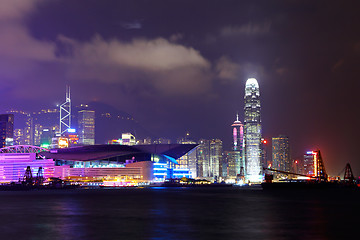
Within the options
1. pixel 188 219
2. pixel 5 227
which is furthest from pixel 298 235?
pixel 5 227

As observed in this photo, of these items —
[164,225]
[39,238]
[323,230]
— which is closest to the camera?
[39,238]

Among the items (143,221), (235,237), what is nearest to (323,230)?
(235,237)

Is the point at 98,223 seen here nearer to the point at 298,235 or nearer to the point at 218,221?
the point at 218,221

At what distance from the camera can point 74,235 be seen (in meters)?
44.9

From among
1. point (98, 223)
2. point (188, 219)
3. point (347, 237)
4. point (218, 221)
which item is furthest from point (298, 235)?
point (98, 223)

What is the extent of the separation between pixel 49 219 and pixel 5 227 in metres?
10.6

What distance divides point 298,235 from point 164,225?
15.9m

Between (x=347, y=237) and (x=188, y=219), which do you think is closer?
(x=347, y=237)

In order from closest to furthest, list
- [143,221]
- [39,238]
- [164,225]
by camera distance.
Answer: [39,238]
[164,225]
[143,221]

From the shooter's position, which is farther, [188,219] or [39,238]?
[188,219]

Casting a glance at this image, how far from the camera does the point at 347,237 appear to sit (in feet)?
142

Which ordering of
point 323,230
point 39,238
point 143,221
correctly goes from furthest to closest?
point 143,221, point 323,230, point 39,238

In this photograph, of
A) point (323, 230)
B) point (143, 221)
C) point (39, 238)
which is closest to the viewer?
point (39, 238)

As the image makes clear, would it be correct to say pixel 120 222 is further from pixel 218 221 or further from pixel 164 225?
pixel 218 221
